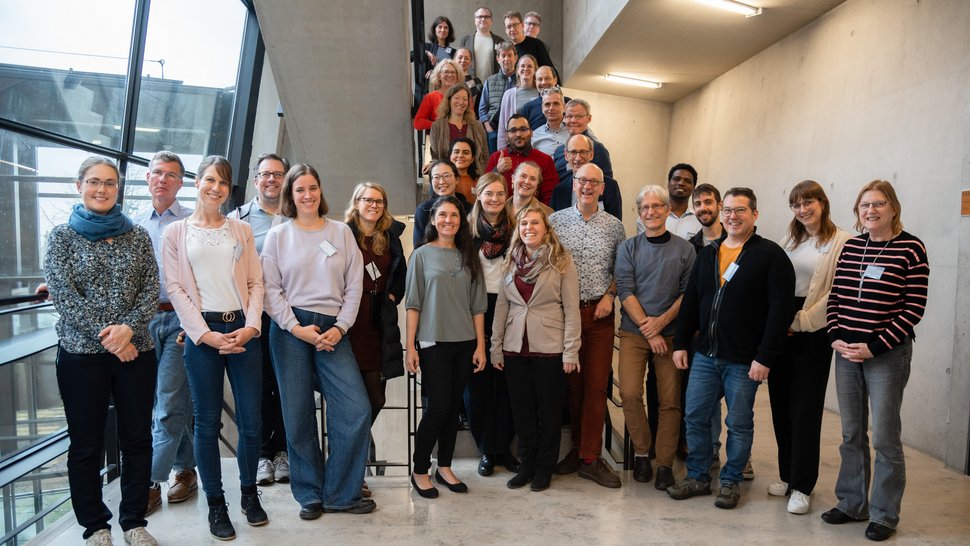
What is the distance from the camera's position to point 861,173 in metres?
4.86

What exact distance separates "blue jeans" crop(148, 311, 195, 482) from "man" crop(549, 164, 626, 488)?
2.07 metres

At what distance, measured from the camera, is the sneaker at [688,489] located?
3.37 m

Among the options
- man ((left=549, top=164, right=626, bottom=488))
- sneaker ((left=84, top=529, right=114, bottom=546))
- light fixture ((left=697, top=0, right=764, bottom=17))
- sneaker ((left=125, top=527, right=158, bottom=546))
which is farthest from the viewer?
light fixture ((left=697, top=0, right=764, bottom=17))

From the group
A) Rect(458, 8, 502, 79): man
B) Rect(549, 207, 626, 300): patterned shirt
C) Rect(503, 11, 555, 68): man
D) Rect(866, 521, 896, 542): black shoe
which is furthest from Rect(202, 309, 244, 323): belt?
Rect(458, 8, 502, 79): man

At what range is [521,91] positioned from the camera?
5.43m

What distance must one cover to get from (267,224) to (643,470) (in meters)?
2.52

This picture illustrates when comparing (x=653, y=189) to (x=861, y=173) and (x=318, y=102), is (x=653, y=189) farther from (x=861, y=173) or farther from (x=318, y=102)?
(x=318, y=102)

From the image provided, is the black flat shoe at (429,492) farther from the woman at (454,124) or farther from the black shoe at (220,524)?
the woman at (454,124)

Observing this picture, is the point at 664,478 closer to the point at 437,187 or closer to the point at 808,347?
the point at 808,347

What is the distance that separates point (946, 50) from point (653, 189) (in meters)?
2.37

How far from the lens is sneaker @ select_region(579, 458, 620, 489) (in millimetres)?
3523

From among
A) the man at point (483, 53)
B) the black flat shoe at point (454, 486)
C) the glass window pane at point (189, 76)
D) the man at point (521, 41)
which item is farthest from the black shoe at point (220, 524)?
the man at point (483, 53)

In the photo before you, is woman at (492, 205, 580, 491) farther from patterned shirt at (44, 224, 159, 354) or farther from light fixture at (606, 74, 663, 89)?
light fixture at (606, 74, 663, 89)

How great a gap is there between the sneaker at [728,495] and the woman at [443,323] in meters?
1.35
